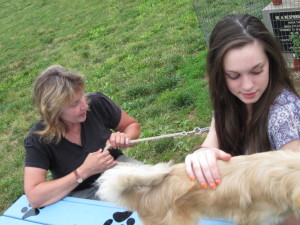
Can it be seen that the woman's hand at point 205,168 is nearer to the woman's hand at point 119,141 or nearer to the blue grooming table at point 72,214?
Answer: the blue grooming table at point 72,214

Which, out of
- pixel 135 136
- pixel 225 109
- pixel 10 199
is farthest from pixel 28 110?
pixel 225 109

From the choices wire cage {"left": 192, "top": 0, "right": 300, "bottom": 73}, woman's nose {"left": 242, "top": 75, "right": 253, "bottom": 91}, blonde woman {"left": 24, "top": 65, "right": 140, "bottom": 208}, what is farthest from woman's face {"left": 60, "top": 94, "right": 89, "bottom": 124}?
wire cage {"left": 192, "top": 0, "right": 300, "bottom": 73}

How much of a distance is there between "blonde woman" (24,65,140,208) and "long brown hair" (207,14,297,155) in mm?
852

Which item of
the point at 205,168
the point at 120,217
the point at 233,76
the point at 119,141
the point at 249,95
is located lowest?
the point at 120,217

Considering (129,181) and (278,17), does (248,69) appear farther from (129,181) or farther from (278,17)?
(278,17)

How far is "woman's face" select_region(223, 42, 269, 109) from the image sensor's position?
1.82 metres

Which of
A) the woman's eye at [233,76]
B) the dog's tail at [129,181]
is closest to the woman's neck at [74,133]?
the dog's tail at [129,181]

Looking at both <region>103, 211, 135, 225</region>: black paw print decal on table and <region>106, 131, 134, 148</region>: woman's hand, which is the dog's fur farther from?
<region>106, 131, 134, 148</region>: woman's hand

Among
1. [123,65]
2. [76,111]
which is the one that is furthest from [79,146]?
[123,65]

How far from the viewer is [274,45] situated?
194 centimetres

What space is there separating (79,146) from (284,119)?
5.19 feet

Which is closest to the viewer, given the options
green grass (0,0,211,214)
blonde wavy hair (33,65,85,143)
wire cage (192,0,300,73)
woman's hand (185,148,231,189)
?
woman's hand (185,148,231,189)

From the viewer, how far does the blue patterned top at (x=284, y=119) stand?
1806mm

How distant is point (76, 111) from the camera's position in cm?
272
